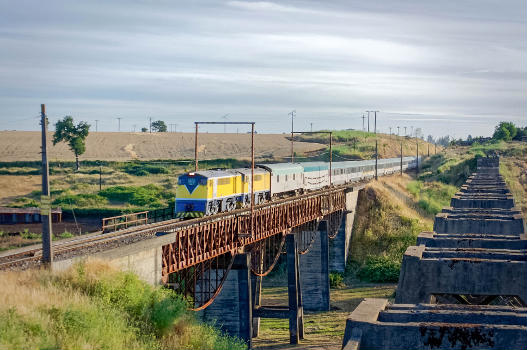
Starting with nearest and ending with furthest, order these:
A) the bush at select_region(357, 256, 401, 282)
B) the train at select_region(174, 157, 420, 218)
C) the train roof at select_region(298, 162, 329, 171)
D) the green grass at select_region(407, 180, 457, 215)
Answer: the train at select_region(174, 157, 420, 218) < the bush at select_region(357, 256, 401, 282) < the train roof at select_region(298, 162, 329, 171) < the green grass at select_region(407, 180, 457, 215)

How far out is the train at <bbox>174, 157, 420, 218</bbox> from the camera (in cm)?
4006

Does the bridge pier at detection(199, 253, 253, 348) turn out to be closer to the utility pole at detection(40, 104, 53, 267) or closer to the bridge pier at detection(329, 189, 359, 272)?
the utility pole at detection(40, 104, 53, 267)

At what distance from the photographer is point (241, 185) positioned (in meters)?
46.0

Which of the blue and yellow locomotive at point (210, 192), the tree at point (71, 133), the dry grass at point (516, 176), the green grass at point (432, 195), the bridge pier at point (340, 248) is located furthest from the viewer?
the tree at point (71, 133)

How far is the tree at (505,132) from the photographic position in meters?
159

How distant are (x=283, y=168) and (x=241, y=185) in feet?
31.0

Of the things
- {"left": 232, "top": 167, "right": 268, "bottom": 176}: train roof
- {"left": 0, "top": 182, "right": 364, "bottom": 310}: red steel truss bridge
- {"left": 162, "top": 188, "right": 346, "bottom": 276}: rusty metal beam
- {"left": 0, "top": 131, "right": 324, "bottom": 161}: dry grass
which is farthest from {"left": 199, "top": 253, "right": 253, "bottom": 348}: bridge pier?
{"left": 0, "top": 131, "right": 324, "bottom": 161}: dry grass

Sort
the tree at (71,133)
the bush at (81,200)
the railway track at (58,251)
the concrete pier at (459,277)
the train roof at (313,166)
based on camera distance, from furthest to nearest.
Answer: the tree at (71,133)
the bush at (81,200)
the train roof at (313,166)
the railway track at (58,251)
the concrete pier at (459,277)

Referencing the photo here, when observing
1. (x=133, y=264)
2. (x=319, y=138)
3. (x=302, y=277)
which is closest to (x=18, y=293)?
(x=133, y=264)

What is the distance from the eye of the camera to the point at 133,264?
21.4 metres

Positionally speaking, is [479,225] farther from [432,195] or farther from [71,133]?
[71,133]

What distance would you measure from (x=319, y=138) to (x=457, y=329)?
163m

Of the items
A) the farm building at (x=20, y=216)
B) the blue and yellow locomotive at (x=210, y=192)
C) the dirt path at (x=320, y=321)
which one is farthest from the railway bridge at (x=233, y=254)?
the farm building at (x=20, y=216)

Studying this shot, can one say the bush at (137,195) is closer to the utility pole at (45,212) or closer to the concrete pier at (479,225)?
the utility pole at (45,212)
